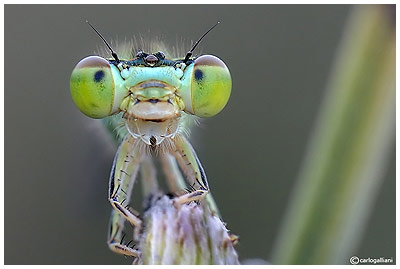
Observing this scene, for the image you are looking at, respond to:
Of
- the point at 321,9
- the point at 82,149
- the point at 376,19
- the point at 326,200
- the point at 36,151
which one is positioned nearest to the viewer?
the point at 376,19

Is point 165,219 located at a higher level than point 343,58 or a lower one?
lower

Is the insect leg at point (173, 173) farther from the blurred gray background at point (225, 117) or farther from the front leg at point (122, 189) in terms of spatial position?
the blurred gray background at point (225, 117)

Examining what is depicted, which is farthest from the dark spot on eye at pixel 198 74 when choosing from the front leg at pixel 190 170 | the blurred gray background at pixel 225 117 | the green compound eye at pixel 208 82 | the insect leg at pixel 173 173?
the blurred gray background at pixel 225 117

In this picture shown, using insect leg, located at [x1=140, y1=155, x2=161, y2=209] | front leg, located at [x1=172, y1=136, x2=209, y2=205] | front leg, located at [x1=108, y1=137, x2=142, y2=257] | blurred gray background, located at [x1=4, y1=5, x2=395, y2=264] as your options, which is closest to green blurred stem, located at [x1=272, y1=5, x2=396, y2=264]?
front leg, located at [x1=172, y1=136, x2=209, y2=205]

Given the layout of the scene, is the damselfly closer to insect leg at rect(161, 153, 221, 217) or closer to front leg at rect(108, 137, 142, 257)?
front leg at rect(108, 137, 142, 257)

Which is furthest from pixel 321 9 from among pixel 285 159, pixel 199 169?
pixel 199 169

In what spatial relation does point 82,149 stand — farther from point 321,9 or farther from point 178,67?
point 321,9
